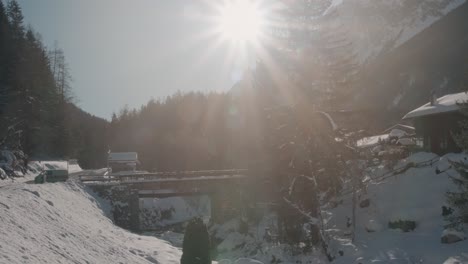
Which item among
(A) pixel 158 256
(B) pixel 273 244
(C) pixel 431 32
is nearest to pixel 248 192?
(B) pixel 273 244

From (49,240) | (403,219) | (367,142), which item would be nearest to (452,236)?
(403,219)

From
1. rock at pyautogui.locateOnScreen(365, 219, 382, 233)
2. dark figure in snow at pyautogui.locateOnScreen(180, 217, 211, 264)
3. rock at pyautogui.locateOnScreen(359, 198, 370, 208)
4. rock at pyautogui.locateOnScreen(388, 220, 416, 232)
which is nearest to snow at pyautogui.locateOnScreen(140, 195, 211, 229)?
rock at pyautogui.locateOnScreen(359, 198, 370, 208)

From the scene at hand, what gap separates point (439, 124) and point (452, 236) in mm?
13770

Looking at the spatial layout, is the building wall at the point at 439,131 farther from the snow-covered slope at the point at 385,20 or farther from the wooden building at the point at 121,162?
the snow-covered slope at the point at 385,20

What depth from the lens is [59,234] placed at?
1477 cm

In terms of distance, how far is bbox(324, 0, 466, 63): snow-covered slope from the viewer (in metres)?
118

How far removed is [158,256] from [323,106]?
16371mm

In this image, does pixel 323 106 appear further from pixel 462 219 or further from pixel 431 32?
pixel 431 32

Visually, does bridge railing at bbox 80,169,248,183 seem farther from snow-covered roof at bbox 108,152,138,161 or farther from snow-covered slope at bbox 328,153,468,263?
snow-covered roof at bbox 108,152,138,161

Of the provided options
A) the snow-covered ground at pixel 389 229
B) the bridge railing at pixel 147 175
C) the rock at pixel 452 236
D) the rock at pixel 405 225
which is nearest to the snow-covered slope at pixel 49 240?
the snow-covered ground at pixel 389 229

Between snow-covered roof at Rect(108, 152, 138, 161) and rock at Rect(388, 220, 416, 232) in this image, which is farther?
snow-covered roof at Rect(108, 152, 138, 161)

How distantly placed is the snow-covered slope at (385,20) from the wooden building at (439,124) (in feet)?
264

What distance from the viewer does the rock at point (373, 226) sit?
2408cm

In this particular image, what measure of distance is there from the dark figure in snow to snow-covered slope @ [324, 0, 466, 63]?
10457 centimetres
